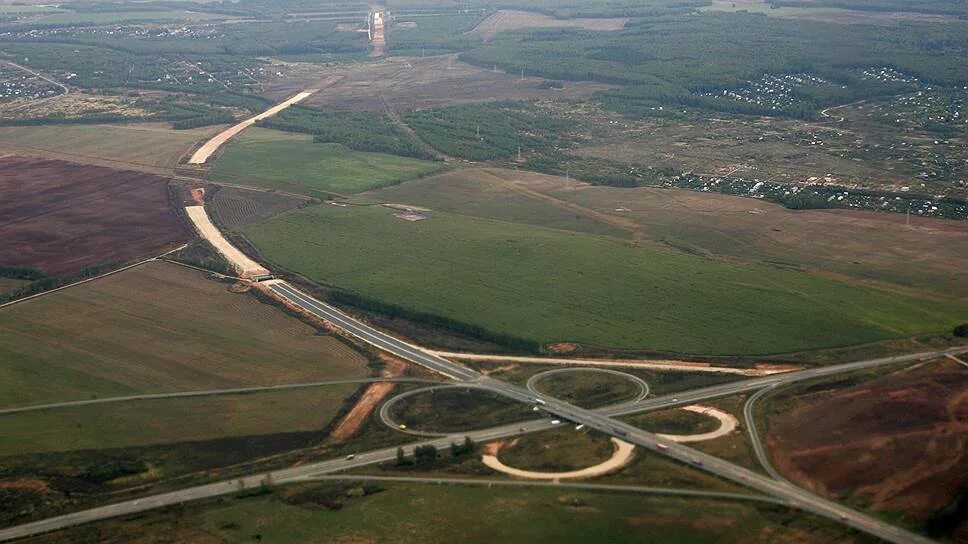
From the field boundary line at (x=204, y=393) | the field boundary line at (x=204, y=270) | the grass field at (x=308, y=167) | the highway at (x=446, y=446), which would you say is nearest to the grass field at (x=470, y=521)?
the highway at (x=446, y=446)

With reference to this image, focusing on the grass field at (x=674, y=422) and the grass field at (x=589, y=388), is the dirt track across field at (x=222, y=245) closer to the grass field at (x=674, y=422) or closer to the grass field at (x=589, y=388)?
the grass field at (x=589, y=388)

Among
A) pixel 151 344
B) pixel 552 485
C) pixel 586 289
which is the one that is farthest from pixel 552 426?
pixel 151 344

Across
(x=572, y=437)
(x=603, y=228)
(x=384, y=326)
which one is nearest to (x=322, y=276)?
(x=384, y=326)

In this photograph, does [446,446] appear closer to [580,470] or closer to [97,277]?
[580,470]

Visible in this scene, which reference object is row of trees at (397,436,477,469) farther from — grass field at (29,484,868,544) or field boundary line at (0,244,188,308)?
field boundary line at (0,244,188,308)

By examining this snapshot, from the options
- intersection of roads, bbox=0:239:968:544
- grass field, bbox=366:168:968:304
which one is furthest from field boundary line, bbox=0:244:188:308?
grass field, bbox=366:168:968:304

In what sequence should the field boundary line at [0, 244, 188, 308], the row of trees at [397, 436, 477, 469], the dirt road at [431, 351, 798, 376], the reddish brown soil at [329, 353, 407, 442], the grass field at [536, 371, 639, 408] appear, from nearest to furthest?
the row of trees at [397, 436, 477, 469] < the reddish brown soil at [329, 353, 407, 442] < the grass field at [536, 371, 639, 408] < the dirt road at [431, 351, 798, 376] < the field boundary line at [0, 244, 188, 308]
